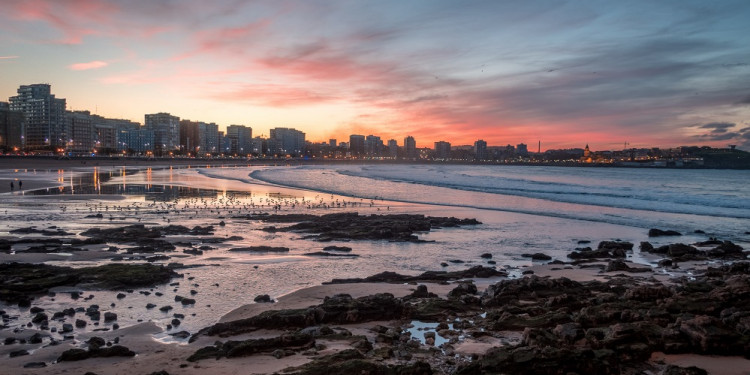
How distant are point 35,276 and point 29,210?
19744 mm

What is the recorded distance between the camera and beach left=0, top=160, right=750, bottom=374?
854 centimetres

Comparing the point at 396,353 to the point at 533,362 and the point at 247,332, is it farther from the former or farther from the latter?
the point at 247,332

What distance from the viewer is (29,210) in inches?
1147

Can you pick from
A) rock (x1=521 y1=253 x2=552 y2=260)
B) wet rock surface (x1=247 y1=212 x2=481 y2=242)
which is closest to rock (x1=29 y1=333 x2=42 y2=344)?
wet rock surface (x1=247 y1=212 x2=481 y2=242)

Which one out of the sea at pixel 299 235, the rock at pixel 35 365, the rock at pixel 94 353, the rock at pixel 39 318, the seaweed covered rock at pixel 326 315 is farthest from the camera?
the sea at pixel 299 235

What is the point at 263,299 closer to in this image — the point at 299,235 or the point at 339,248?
the point at 339,248

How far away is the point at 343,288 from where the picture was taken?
13.5 m

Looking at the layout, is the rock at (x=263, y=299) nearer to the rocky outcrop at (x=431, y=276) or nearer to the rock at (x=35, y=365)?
the rocky outcrop at (x=431, y=276)

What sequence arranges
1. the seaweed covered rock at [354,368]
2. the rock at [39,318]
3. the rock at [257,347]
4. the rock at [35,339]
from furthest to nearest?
the rock at [39,318], the rock at [35,339], the rock at [257,347], the seaweed covered rock at [354,368]

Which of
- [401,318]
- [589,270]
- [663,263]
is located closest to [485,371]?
[401,318]

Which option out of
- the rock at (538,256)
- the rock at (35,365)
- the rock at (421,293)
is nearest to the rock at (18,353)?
the rock at (35,365)

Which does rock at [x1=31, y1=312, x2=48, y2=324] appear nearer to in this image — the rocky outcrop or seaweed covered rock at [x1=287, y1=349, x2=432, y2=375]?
seaweed covered rock at [x1=287, y1=349, x2=432, y2=375]

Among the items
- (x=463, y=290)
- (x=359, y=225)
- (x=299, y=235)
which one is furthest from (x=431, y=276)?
(x=359, y=225)

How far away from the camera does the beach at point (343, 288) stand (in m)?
8.54
